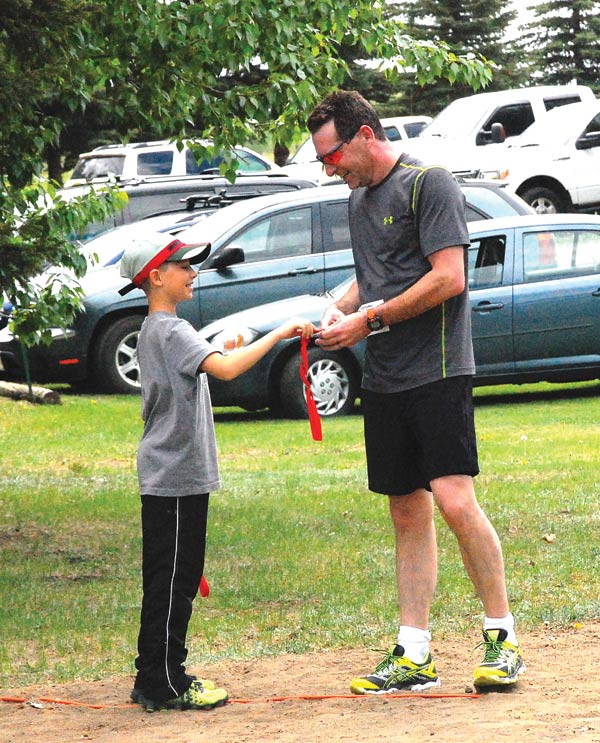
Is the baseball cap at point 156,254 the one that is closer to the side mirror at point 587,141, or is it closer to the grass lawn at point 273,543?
the grass lawn at point 273,543

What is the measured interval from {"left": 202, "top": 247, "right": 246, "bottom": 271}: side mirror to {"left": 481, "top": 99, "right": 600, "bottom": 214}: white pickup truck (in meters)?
7.49

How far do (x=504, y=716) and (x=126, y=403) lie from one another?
34.3ft

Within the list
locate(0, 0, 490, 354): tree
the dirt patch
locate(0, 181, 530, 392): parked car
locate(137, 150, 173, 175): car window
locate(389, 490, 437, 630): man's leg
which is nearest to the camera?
the dirt patch

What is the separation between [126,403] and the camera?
48.9 feet

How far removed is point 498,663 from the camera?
511 centimetres

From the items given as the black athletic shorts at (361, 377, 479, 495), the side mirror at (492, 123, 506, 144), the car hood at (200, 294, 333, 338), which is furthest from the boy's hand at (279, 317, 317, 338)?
the side mirror at (492, 123, 506, 144)

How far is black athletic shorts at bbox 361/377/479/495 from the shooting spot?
16.9ft

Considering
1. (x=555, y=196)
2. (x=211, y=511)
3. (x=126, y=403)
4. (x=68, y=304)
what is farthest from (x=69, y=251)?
(x=555, y=196)


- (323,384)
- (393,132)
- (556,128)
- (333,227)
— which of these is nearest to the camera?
(323,384)

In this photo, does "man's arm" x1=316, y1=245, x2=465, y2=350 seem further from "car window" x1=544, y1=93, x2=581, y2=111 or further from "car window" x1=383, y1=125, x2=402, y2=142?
"car window" x1=383, y1=125, x2=402, y2=142

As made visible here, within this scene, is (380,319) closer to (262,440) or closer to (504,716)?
(504,716)

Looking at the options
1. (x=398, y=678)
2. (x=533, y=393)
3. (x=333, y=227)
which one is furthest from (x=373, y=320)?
(x=533, y=393)

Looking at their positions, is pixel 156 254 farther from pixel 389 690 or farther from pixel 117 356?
pixel 117 356

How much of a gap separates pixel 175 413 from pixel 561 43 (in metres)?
43.9
